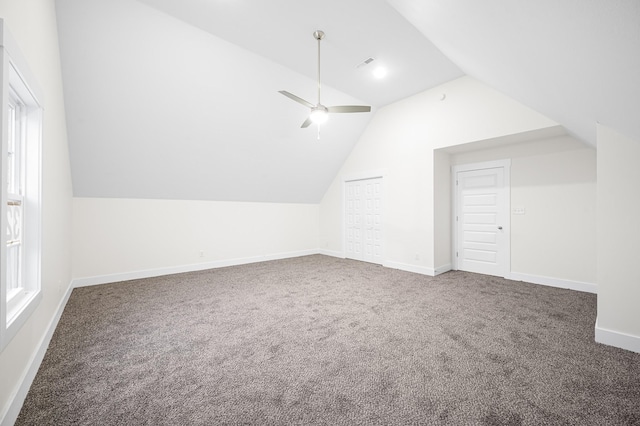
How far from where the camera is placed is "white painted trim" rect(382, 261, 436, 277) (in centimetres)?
471

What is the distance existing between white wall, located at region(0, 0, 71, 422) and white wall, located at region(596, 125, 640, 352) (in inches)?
173

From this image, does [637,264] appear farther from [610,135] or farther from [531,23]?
[531,23]

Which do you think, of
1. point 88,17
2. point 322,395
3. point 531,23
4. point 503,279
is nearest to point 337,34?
point 531,23

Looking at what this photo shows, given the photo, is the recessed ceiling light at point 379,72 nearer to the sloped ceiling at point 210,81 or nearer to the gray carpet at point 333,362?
the sloped ceiling at point 210,81

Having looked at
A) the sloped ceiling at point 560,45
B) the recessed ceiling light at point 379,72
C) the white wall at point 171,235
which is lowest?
the white wall at point 171,235

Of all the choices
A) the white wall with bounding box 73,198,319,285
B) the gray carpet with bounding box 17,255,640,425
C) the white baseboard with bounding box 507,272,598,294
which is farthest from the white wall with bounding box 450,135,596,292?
the white wall with bounding box 73,198,319,285

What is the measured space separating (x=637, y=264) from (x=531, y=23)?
2.43m

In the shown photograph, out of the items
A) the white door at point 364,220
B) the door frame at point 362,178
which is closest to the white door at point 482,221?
the door frame at point 362,178

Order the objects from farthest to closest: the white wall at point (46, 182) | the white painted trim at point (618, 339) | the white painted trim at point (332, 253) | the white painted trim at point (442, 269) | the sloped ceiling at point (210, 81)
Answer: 1. the white painted trim at point (332, 253)
2. the white painted trim at point (442, 269)
3. the sloped ceiling at point (210, 81)
4. the white painted trim at point (618, 339)
5. the white wall at point (46, 182)

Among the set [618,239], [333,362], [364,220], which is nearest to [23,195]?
[333,362]

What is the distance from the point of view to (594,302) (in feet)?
10.9

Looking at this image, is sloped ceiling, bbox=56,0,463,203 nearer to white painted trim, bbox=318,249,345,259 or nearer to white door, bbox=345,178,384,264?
white door, bbox=345,178,384,264

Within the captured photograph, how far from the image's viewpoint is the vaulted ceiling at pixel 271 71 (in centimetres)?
133

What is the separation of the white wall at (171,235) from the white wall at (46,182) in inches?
23.6
